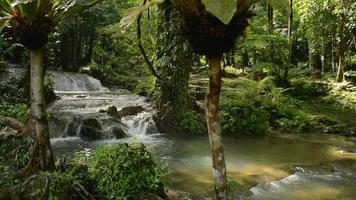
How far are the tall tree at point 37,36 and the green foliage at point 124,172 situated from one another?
1.90ft

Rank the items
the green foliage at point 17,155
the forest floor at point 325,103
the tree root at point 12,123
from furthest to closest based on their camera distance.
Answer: the forest floor at point 325,103 < the tree root at point 12,123 < the green foliage at point 17,155

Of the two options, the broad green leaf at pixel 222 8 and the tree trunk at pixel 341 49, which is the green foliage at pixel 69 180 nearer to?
the broad green leaf at pixel 222 8

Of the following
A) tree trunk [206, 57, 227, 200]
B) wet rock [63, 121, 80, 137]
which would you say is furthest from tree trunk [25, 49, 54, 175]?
wet rock [63, 121, 80, 137]

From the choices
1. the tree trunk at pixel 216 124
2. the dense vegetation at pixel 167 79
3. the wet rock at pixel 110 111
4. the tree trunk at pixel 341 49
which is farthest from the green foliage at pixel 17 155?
the tree trunk at pixel 341 49

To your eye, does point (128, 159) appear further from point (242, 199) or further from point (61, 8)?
point (242, 199)

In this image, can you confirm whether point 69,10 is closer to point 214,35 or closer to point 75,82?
point 214,35

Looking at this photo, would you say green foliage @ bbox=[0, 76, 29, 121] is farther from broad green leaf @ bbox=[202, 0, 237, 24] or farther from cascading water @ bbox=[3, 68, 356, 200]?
broad green leaf @ bbox=[202, 0, 237, 24]

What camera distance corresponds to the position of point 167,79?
38.5ft

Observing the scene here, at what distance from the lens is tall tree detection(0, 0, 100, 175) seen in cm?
463

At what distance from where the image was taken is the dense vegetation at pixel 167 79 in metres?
4.13

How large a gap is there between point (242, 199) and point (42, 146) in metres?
3.14

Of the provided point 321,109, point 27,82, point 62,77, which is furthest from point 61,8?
point 62,77

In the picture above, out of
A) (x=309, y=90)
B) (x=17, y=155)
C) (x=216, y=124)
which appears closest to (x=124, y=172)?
(x=17, y=155)

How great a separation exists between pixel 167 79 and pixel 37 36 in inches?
281
